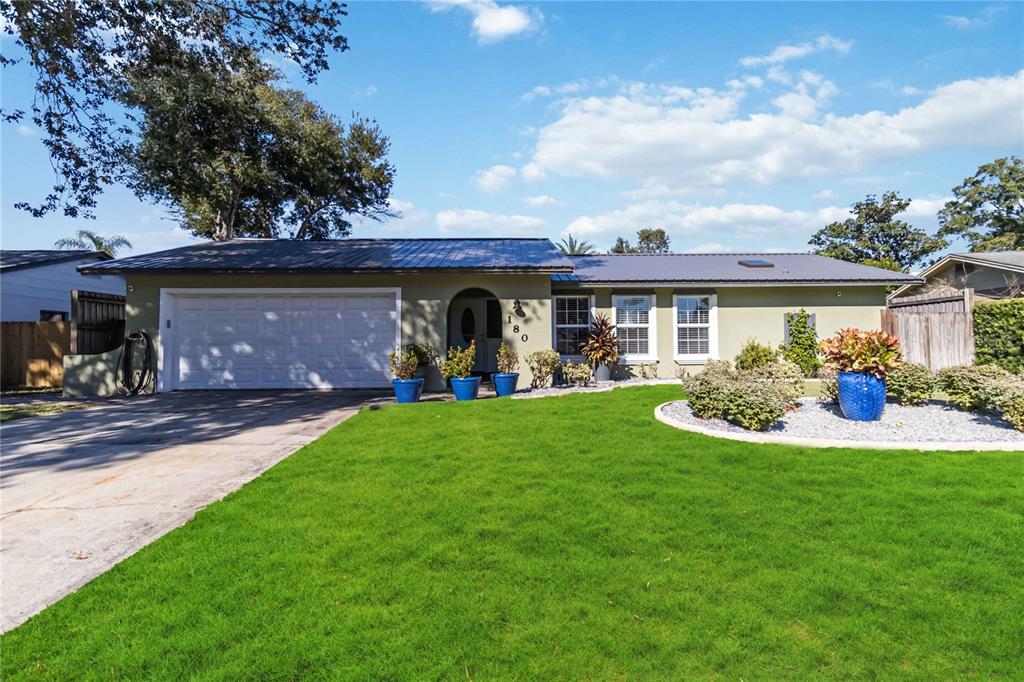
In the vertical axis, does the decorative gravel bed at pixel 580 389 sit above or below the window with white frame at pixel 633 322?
below

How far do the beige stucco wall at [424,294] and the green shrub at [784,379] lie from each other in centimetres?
453

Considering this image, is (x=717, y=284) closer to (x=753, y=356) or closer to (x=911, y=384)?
(x=753, y=356)

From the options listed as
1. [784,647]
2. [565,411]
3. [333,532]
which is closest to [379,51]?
[565,411]

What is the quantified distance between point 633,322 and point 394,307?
629cm

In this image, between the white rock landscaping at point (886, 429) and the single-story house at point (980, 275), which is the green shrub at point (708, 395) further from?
the single-story house at point (980, 275)

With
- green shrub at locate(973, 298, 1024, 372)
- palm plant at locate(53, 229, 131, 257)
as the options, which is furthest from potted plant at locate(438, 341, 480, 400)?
palm plant at locate(53, 229, 131, 257)

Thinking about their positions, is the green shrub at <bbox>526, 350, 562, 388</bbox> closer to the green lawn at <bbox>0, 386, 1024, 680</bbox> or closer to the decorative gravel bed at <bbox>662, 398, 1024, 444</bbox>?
the decorative gravel bed at <bbox>662, 398, 1024, 444</bbox>

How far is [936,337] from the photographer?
11203mm

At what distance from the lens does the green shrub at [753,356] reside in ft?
39.8

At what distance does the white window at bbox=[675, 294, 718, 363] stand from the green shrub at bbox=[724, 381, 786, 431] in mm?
6551

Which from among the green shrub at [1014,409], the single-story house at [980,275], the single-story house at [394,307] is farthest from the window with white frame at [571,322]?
the single-story house at [980,275]

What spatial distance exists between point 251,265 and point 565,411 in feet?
27.8

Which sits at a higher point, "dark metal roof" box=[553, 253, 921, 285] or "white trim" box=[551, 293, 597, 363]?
"dark metal roof" box=[553, 253, 921, 285]

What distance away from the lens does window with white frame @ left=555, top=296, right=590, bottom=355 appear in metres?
13.1
